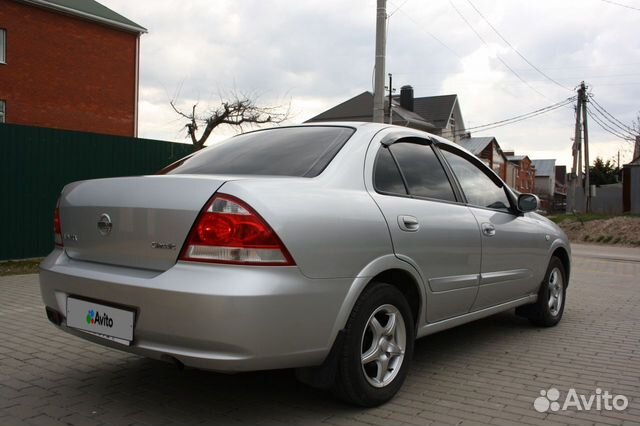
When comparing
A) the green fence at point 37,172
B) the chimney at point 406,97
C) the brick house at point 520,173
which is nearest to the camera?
the green fence at point 37,172

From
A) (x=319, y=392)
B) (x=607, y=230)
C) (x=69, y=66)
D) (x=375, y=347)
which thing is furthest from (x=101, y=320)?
(x=69, y=66)

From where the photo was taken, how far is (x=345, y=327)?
296 cm

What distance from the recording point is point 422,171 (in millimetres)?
3893

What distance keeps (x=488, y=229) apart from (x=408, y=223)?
1102mm

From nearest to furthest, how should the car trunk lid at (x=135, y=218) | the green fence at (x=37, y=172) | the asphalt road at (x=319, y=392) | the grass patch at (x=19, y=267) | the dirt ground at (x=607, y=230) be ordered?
the car trunk lid at (x=135, y=218) < the asphalt road at (x=319, y=392) < the grass patch at (x=19, y=267) < the green fence at (x=37, y=172) < the dirt ground at (x=607, y=230)

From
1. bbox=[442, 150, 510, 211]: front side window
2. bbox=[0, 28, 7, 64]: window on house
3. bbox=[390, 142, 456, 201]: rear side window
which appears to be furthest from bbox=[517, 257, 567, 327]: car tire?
bbox=[0, 28, 7, 64]: window on house

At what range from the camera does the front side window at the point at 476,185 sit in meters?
4.32

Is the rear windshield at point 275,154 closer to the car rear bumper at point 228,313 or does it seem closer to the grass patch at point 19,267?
the car rear bumper at point 228,313

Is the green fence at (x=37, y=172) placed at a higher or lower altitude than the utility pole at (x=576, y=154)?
lower

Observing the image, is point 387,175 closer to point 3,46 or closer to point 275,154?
point 275,154

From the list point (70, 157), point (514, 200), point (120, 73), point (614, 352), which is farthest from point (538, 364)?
point (120, 73)

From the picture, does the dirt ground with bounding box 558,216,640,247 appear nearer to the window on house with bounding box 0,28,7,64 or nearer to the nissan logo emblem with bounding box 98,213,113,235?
the nissan logo emblem with bounding box 98,213,113,235

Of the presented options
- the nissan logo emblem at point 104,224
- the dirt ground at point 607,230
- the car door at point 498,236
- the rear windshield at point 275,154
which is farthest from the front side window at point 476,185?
the dirt ground at point 607,230

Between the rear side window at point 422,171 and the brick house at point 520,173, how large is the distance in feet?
226
